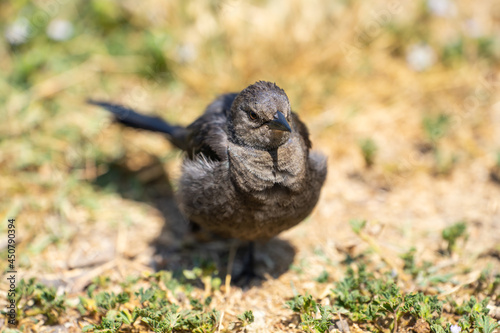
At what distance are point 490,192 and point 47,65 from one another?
4.48 meters

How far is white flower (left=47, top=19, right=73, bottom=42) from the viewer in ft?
17.9

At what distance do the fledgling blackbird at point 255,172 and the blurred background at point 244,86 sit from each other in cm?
73

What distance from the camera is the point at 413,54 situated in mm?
5500

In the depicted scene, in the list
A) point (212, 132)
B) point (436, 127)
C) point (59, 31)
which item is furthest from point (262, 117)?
point (59, 31)

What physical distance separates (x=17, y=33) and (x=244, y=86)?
2.47 m

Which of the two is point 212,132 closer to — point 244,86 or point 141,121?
point 141,121

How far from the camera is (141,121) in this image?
4.33m

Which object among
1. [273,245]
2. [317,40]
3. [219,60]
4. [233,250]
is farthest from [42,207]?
[317,40]

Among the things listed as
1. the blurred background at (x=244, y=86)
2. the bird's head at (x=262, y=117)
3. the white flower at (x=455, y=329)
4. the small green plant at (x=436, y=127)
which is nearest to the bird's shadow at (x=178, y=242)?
the blurred background at (x=244, y=86)

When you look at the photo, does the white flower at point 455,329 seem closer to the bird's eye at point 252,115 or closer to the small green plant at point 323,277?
the small green plant at point 323,277

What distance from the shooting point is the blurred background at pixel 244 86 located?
4.07m

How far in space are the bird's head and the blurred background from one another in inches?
44.3

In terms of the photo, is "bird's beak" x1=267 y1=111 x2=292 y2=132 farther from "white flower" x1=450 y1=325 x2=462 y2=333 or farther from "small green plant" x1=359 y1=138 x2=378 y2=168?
"small green plant" x1=359 y1=138 x2=378 y2=168

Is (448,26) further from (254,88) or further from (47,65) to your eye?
(47,65)
